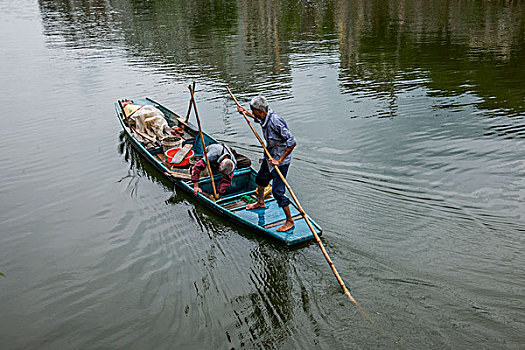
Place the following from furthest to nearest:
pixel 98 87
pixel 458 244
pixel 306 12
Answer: pixel 306 12 < pixel 98 87 < pixel 458 244

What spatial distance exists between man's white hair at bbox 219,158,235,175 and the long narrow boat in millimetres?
425

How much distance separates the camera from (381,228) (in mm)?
7711

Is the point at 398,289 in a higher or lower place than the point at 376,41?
lower

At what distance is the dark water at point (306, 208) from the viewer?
5922mm

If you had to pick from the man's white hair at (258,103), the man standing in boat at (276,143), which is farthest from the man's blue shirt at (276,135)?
the man's white hair at (258,103)

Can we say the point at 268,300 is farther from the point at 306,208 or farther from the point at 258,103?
the point at 258,103

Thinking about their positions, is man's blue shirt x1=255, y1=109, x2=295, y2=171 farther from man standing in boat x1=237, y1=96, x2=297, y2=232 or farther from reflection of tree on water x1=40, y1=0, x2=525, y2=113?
reflection of tree on water x1=40, y1=0, x2=525, y2=113

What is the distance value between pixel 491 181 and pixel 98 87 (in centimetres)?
1595

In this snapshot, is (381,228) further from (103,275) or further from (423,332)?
(103,275)

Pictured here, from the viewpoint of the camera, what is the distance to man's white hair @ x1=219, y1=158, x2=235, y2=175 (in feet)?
28.0

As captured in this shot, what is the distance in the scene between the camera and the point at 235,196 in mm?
8719

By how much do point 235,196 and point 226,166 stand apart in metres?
0.67

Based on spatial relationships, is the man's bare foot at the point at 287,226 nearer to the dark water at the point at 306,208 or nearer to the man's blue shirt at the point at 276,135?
the dark water at the point at 306,208

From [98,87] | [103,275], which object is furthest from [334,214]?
[98,87]
